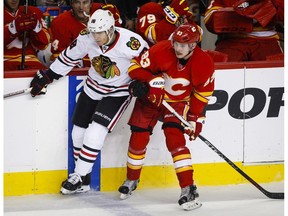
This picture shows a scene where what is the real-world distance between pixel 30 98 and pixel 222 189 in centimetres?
119

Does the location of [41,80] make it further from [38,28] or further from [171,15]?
[171,15]

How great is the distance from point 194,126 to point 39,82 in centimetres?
83

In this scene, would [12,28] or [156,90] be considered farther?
[12,28]

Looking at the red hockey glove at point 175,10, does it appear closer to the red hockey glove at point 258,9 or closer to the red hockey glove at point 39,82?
the red hockey glove at point 258,9

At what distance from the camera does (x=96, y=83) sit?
4996mm

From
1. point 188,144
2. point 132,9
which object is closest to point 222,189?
point 188,144

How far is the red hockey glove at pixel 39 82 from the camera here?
4902mm

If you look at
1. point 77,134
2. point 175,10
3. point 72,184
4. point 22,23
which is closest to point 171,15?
point 175,10

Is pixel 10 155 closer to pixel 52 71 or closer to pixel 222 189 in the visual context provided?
pixel 52 71

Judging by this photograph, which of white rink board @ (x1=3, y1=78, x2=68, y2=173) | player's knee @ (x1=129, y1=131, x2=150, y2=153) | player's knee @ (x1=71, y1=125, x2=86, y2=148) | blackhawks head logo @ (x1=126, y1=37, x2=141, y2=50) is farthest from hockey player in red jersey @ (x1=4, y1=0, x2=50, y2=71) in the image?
player's knee @ (x1=129, y1=131, x2=150, y2=153)

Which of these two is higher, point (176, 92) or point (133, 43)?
point (133, 43)

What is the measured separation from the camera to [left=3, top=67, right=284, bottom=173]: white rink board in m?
4.99

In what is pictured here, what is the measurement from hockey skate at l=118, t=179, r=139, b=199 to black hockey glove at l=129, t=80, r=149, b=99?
1.74 ft

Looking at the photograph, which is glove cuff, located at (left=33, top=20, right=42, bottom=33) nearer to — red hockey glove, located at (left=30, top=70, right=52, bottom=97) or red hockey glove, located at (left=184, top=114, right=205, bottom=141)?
red hockey glove, located at (left=30, top=70, right=52, bottom=97)
